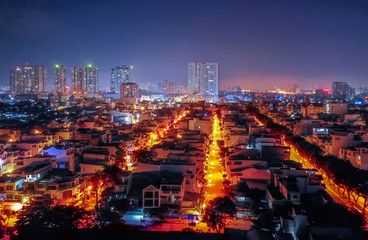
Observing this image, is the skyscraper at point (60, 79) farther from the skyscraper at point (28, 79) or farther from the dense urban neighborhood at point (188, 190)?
the dense urban neighborhood at point (188, 190)

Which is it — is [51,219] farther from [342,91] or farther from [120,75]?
[342,91]

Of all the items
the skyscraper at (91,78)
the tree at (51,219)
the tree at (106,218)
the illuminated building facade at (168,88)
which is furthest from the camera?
the illuminated building facade at (168,88)

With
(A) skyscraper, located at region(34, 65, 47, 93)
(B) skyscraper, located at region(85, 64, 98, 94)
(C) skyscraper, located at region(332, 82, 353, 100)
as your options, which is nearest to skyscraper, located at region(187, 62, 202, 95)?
(B) skyscraper, located at region(85, 64, 98, 94)

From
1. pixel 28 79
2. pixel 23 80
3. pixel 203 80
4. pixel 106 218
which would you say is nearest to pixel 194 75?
pixel 203 80

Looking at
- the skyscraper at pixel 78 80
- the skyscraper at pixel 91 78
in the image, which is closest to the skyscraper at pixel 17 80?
the skyscraper at pixel 78 80

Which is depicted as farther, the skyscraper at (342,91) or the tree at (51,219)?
the skyscraper at (342,91)
